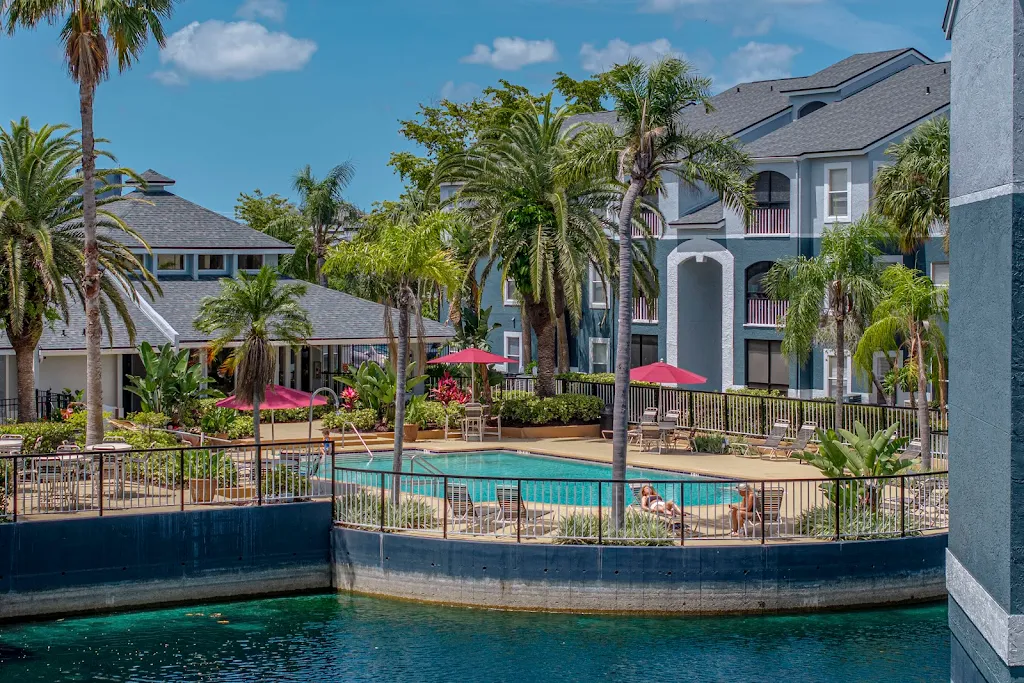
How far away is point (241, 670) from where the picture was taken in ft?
62.3

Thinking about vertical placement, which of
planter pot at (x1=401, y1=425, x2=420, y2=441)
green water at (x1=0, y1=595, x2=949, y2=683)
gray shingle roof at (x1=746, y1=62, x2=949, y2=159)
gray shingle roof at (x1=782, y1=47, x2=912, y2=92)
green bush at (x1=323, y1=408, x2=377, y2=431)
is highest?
gray shingle roof at (x1=782, y1=47, x2=912, y2=92)

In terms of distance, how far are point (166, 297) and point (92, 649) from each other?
23.1 meters

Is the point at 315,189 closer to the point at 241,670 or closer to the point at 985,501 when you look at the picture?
the point at 241,670

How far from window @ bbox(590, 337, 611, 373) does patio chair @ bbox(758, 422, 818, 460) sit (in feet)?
56.4

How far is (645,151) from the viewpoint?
22.9 m

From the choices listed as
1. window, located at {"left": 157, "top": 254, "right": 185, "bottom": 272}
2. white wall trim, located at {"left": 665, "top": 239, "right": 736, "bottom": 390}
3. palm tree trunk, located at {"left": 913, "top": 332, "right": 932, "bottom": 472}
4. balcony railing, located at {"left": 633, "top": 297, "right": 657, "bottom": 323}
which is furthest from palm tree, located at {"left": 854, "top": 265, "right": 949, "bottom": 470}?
window, located at {"left": 157, "top": 254, "right": 185, "bottom": 272}

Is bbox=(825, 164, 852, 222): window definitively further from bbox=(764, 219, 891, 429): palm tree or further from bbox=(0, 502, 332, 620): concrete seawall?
bbox=(0, 502, 332, 620): concrete seawall

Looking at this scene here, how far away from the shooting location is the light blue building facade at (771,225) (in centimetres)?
4203

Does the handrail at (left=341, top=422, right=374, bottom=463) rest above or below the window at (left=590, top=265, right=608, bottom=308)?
below

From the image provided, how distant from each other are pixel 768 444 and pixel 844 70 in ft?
75.4

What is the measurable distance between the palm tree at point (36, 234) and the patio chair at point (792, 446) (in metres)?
16.5

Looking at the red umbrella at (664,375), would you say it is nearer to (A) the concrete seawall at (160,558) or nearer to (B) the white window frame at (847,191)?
(B) the white window frame at (847,191)

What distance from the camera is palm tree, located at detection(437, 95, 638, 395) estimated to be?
35.5 m

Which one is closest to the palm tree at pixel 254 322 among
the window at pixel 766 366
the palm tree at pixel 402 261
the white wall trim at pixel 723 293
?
the palm tree at pixel 402 261
